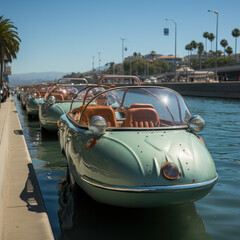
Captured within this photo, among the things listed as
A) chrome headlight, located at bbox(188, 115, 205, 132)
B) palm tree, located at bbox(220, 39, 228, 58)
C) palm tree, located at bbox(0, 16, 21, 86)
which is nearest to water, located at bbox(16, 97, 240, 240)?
chrome headlight, located at bbox(188, 115, 205, 132)

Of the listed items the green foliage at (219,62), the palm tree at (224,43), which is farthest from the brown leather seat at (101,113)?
the green foliage at (219,62)

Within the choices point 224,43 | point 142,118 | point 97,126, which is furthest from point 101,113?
point 224,43

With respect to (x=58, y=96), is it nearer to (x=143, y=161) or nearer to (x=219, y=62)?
(x=143, y=161)

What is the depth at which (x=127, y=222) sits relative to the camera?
15.3ft

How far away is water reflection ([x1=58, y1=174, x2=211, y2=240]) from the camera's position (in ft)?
14.4

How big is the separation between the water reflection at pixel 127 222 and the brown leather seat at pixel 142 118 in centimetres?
110

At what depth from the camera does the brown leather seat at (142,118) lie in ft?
17.4

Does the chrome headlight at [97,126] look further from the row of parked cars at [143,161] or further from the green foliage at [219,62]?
the green foliage at [219,62]

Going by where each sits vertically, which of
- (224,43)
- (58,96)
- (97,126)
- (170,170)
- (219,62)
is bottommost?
(170,170)

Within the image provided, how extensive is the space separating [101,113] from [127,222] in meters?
1.75

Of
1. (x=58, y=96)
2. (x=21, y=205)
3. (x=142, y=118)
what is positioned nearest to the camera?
(x=21, y=205)

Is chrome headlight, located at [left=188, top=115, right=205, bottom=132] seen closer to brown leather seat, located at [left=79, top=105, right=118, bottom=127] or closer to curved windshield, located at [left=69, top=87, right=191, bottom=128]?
curved windshield, located at [left=69, top=87, right=191, bottom=128]

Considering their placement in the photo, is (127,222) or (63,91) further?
(63,91)

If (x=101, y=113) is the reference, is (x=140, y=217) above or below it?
below
